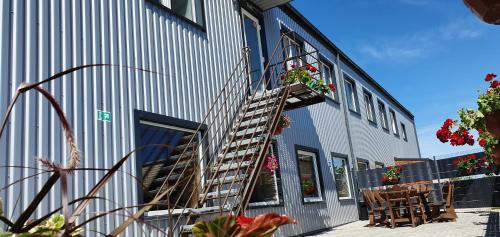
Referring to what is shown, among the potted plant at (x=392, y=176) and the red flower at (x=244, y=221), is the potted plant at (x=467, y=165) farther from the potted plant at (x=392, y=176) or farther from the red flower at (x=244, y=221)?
the red flower at (x=244, y=221)

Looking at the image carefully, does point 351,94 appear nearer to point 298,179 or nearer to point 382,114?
point 382,114

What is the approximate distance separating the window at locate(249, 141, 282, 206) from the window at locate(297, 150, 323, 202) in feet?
4.28

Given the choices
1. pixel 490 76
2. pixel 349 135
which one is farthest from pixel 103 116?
pixel 349 135

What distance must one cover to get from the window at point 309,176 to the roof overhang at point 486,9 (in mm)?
8903

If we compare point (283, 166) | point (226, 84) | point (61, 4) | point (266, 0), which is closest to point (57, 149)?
point (61, 4)

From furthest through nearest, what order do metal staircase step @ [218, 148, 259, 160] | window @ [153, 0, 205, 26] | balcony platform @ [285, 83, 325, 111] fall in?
balcony platform @ [285, 83, 325, 111] < window @ [153, 0, 205, 26] < metal staircase step @ [218, 148, 259, 160]

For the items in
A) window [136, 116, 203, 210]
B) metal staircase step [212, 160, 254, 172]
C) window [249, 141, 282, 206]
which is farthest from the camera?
window [249, 141, 282, 206]

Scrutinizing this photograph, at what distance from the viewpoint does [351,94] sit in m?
15.9

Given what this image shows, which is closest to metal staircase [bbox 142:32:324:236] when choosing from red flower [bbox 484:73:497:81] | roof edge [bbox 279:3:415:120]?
red flower [bbox 484:73:497:81]

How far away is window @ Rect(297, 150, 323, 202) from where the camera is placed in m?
10.0

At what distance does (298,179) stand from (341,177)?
345cm

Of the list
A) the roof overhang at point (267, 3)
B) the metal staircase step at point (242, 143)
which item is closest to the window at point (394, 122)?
the roof overhang at point (267, 3)

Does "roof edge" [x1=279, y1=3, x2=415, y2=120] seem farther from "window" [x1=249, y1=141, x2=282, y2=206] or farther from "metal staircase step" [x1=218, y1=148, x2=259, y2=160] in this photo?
"metal staircase step" [x1=218, y1=148, x2=259, y2=160]

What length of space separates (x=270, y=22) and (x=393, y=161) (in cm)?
1158
